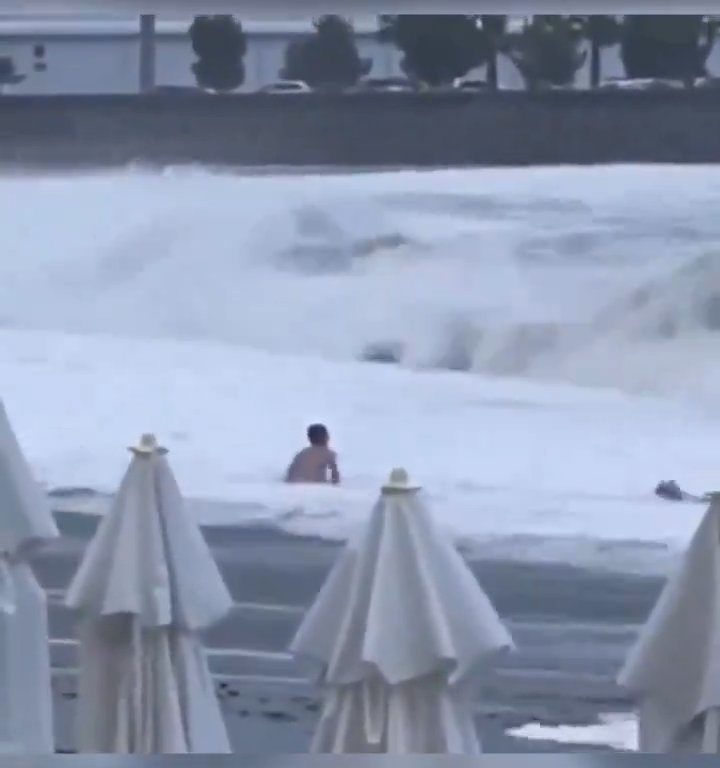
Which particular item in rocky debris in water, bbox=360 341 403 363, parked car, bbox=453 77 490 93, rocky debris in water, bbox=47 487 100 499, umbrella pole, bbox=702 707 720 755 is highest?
parked car, bbox=453 77 490 93

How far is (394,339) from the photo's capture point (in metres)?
1.68

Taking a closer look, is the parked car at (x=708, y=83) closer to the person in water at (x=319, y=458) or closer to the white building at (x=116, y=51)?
the white building at (x=116, y=51)

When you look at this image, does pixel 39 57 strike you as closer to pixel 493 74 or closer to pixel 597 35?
pixel 493 74

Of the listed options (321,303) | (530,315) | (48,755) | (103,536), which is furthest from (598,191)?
(48,755)

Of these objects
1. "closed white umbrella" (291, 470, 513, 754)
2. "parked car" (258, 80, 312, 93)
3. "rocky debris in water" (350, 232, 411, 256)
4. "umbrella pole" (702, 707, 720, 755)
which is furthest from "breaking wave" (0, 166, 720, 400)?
"umbrella pole" (702, 707, 720, 755)

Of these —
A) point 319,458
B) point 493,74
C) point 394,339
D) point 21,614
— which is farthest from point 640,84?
point 21,614

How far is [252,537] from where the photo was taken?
1.67 m

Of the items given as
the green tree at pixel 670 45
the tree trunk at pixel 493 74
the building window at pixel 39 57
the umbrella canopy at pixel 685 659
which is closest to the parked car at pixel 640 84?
the green tree at pixel 670 45

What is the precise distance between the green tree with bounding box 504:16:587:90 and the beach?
0.57 metres

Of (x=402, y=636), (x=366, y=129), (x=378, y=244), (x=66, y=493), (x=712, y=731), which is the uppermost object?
(x=366, y=129)

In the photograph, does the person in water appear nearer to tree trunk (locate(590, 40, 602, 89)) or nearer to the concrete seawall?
the concrete seawall

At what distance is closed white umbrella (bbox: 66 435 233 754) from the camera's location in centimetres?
166

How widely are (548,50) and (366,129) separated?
0.76 ft

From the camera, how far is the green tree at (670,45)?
Answer: 1.66 metres
